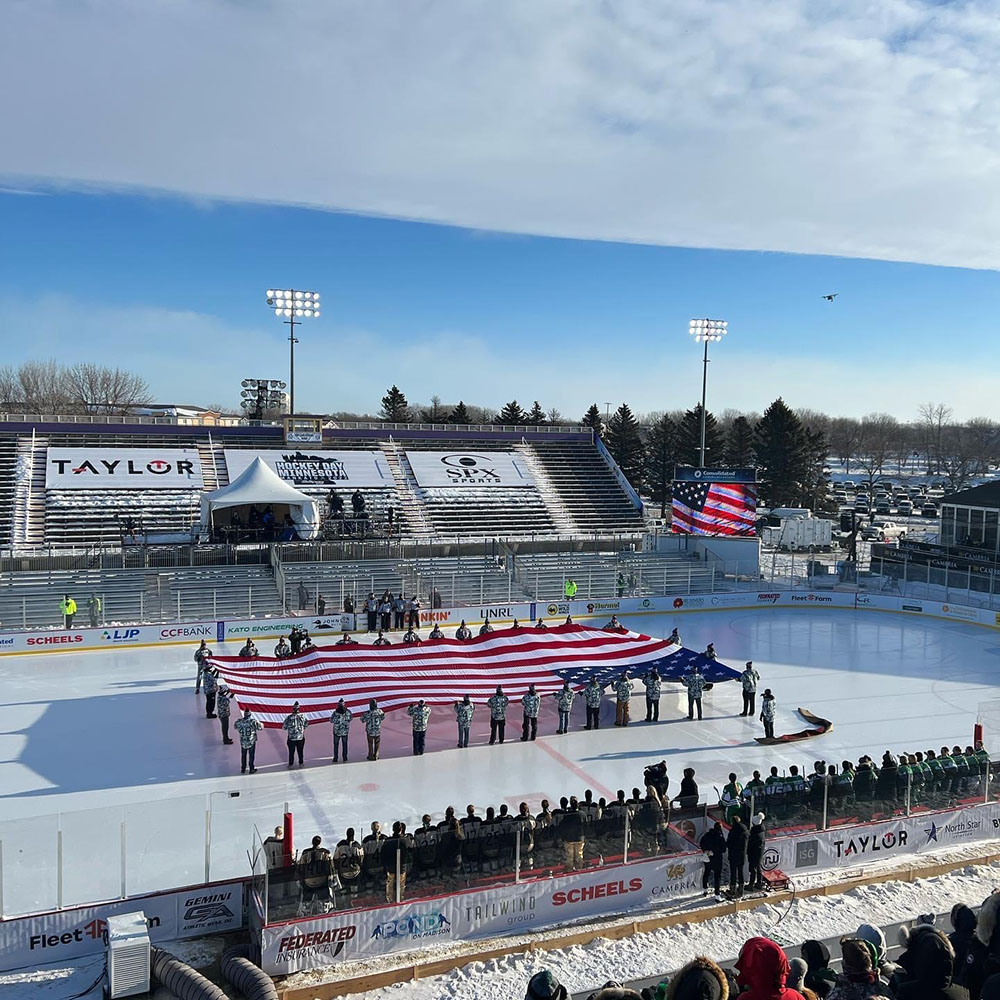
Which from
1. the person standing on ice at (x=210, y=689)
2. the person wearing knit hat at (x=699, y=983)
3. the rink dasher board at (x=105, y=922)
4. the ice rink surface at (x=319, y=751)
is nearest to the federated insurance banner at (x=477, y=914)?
the rink dasher board at (x=105, y=922)

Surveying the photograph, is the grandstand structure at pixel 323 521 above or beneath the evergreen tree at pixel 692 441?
beneath

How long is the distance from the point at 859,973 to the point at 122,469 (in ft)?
125

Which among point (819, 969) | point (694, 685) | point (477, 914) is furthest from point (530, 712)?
point (819, 969)

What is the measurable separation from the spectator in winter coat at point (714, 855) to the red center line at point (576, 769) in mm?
3270

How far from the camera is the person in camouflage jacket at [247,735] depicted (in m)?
14.7

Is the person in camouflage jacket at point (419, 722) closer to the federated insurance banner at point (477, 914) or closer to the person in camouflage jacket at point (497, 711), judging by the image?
the person in camouflage jacket at point (497, 711)

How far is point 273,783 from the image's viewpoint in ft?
47.9

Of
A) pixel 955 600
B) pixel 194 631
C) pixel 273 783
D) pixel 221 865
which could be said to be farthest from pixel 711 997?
pixel 955 600

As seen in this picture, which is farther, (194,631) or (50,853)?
(194,631)

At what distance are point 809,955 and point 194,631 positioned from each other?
21.9m

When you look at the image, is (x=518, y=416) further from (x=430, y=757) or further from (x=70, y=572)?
(x=430, y=757)

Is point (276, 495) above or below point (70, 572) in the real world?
above

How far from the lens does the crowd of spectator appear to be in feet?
15.9

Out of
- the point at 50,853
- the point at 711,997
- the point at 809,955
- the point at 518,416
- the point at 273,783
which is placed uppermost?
the point at 518,416
